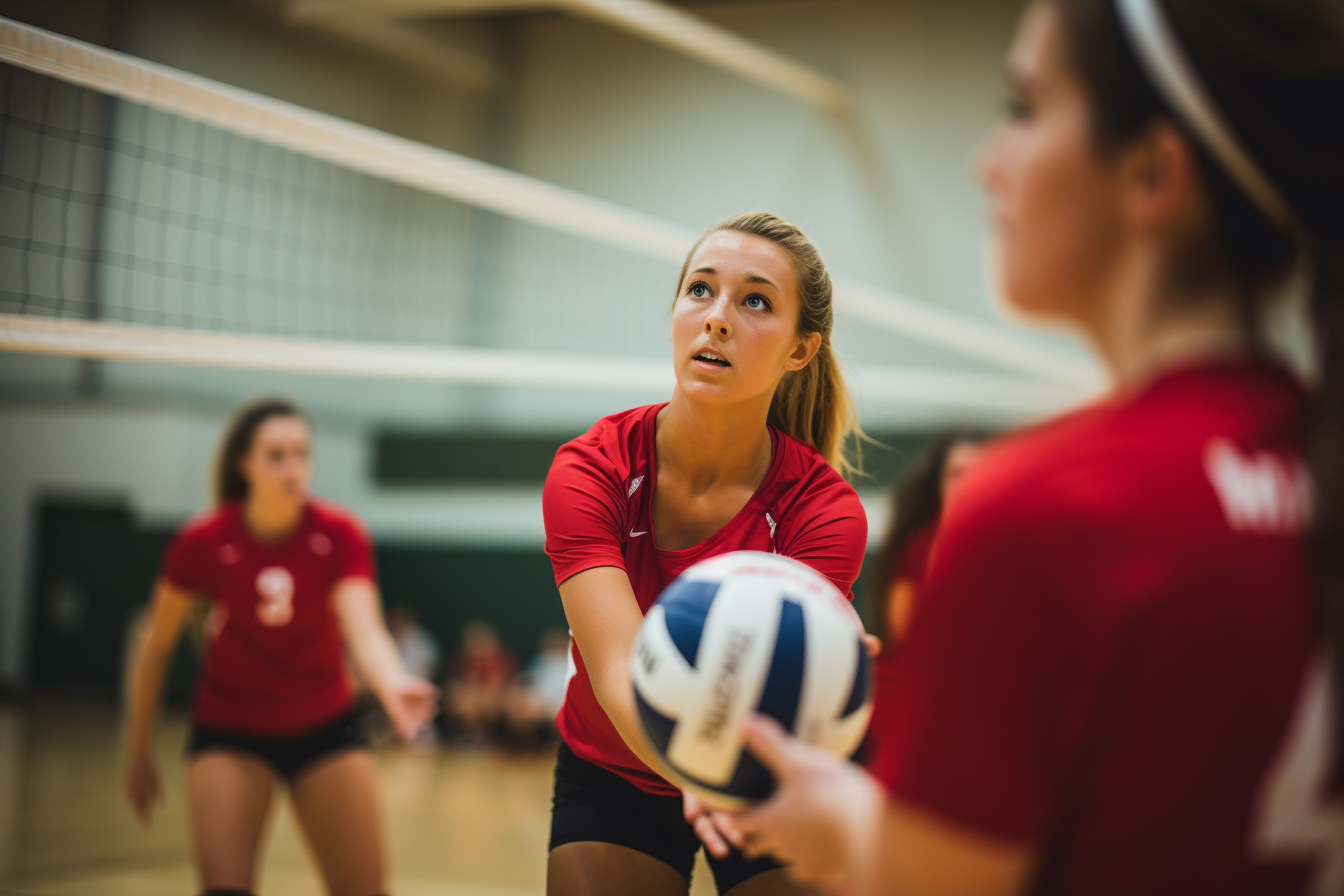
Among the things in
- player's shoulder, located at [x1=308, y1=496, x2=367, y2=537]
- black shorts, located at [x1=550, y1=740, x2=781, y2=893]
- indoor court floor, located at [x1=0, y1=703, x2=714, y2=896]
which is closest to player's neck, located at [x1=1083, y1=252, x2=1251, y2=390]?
black shorts, located at [x1=550, y1=740, x2=781, y2=893]

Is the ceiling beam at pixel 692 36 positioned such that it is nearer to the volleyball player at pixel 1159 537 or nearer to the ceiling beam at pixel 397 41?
the ceiling beam at pixel 397 41

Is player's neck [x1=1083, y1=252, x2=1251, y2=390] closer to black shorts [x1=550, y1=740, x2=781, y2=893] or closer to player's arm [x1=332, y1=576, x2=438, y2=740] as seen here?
black shorts [x1=550, y1=740, x2=781, y2=893]

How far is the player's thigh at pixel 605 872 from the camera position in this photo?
8.07 feet

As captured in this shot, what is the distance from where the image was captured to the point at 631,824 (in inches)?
99.7

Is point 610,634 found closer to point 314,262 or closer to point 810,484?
point 810,484

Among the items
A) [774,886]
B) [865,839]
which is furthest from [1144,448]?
[774,886]

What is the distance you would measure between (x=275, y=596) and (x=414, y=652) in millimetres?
8948

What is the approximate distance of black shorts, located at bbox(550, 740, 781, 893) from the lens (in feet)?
8.21

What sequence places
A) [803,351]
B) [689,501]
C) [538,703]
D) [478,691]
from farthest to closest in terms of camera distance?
[478,691] < [538,703] < [803,351] < [689,501]

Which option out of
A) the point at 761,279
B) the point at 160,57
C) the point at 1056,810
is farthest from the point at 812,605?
the point at 160,57

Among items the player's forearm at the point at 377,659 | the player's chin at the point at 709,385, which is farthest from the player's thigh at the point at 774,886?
the player's forearm at the point at 377,659

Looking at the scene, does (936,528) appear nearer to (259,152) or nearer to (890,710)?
(890,710)

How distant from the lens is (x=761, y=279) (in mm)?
2609

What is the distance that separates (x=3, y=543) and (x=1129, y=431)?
16524 millimetres
